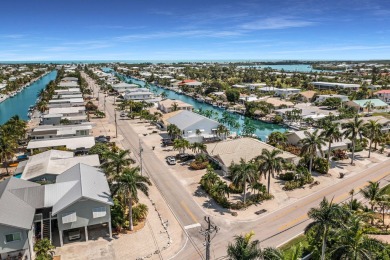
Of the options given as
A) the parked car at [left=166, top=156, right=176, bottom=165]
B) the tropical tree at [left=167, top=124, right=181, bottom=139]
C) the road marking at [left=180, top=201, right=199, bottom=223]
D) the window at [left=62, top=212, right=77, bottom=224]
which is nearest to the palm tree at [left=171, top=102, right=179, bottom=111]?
the tropical tree at [left=167, top=124, right=181, bottom=139]

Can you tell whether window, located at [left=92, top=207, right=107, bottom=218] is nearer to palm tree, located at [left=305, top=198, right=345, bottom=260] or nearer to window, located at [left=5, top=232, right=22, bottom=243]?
window, located at [left=5, top=232, right=22, bottom=243]

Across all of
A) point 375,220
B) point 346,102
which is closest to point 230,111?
point 346,102

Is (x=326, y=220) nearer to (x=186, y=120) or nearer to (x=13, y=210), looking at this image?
(x=13, y=210)

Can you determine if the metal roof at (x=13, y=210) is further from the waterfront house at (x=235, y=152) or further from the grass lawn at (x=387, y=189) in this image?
the grass lawn at (x=387, y=189)

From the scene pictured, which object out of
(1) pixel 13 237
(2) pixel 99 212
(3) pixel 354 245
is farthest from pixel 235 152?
(1) pixel 13 237

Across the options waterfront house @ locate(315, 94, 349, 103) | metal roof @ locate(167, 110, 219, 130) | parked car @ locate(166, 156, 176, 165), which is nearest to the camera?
parked car @ locate(166, 156, 176, 165)
